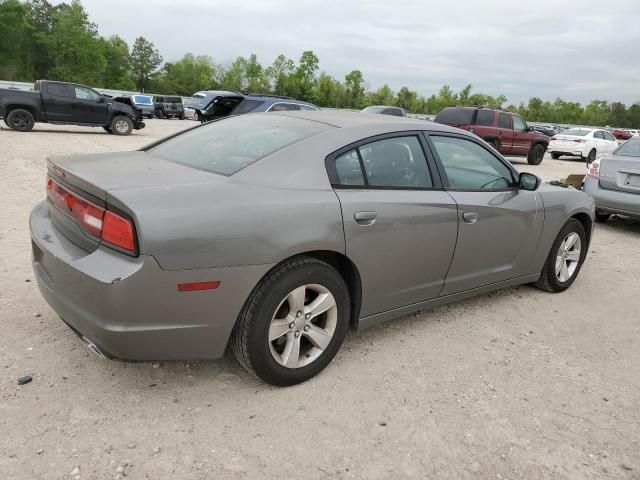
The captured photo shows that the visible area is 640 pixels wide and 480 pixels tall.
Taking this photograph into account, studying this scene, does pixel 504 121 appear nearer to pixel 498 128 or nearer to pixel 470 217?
pixel 498 128

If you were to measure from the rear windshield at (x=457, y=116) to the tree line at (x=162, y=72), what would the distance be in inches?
2296

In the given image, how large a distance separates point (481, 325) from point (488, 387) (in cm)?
92

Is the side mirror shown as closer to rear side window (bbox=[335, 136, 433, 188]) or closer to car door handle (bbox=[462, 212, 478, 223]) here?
car door handle (bbox=[462, 212, 478, 223])

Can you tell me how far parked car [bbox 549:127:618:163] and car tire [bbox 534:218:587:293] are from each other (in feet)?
58.7

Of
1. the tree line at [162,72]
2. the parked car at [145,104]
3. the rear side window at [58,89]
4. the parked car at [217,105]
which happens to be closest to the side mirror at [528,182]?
the parked car at [217,105]

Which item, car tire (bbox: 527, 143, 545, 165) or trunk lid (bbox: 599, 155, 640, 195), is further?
car tire (bbox: 527, 143, 545, 165)

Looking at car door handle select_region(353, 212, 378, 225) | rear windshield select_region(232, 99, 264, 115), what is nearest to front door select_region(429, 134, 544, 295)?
car door handle select_region(353, 212, 378, 225)

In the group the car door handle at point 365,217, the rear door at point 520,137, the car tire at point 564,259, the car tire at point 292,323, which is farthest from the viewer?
the rear door at point 520,137

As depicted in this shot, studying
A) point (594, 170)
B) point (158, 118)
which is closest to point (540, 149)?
point (594, 170)

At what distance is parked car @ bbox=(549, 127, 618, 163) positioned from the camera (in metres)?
21.0

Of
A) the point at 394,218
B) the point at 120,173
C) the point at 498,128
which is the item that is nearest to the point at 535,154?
the point at 498,128

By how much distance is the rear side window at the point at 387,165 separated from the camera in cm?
308

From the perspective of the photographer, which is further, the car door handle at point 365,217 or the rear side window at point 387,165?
the rear side window at point 387,165

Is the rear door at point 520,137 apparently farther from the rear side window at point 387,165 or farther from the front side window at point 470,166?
the rear side window at point 387,165
